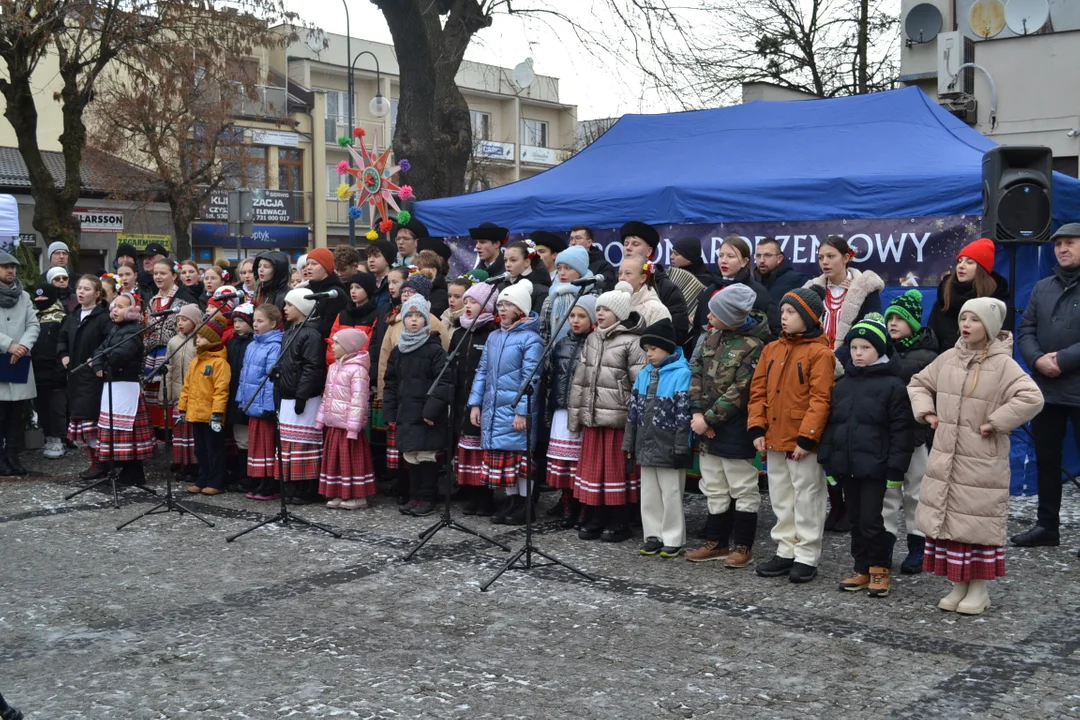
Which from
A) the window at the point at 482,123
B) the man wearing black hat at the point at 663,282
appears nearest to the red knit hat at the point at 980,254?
the man wearing black hat at the point at 663,282

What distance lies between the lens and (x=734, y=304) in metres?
7.07

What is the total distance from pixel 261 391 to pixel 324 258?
4.20 ft

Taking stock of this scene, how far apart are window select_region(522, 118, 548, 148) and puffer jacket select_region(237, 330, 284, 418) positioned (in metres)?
51.0

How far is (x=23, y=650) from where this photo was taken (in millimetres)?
5582

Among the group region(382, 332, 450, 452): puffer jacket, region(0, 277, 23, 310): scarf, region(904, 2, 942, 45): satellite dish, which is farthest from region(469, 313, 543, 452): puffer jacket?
region(904, 2, 942, 45): satellite dish

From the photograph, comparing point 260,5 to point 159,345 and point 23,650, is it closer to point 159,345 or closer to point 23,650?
point 159,345

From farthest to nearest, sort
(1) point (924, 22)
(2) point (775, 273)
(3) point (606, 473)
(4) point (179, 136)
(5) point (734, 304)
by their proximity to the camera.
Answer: (4) point (179, 136), (1) point (924, 22), (2) point (775, 273), (3) point (606, 473), (5) point (734, 304)

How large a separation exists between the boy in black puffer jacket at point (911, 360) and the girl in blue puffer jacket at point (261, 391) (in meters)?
5.02

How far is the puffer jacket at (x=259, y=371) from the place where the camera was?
9367 millimetres

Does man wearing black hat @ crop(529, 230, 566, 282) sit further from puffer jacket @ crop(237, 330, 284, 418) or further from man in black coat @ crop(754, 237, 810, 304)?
puffer jacket @ crop(237, 330, 284, 418)

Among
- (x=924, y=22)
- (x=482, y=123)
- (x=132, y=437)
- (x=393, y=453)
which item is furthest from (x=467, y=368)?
(x=482, y=123)

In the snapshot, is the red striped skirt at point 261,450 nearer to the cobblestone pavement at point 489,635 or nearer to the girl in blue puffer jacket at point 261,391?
the girl in blue puffer jacket at point 261,391

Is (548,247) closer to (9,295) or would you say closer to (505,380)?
(505,380)

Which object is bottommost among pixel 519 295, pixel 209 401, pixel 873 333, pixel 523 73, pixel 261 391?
pixel 209 401
